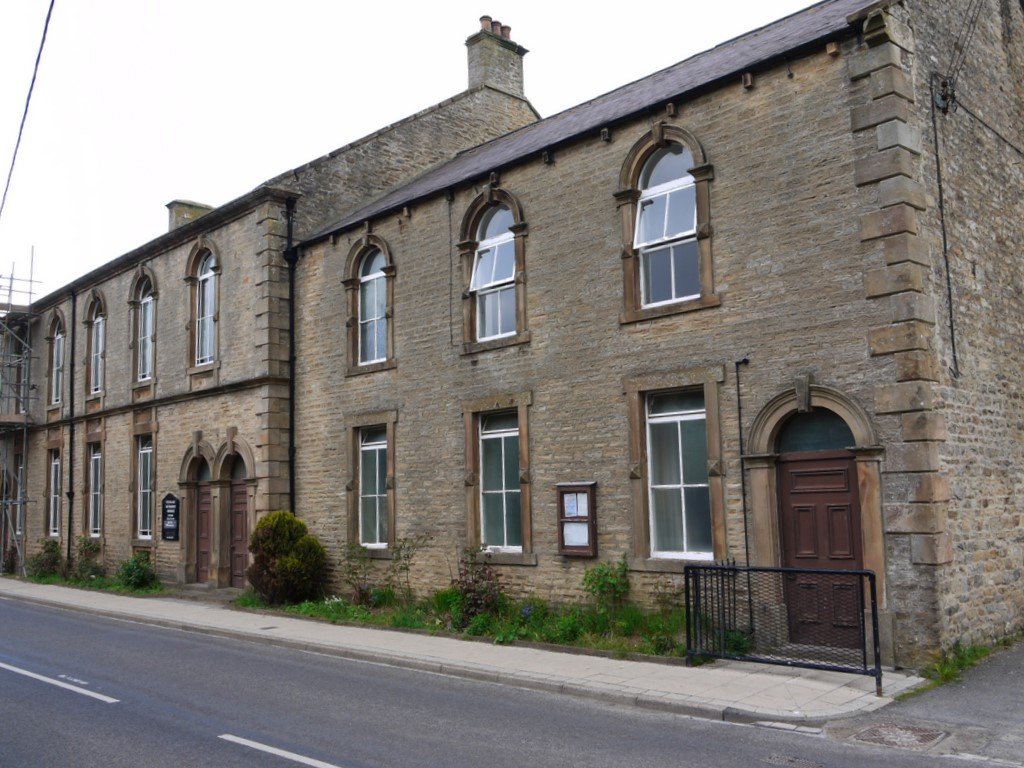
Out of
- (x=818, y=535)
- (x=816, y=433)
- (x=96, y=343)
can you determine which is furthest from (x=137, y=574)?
(x=816, y=433)

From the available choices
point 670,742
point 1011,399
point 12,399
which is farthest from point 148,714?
point 12,399

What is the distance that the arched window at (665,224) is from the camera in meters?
11.7

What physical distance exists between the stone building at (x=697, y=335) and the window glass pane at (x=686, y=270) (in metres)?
0.04

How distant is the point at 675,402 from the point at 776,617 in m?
3.03

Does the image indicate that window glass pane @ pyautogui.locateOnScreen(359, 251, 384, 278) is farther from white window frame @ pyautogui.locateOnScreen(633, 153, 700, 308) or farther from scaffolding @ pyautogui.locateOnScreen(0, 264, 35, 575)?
scaffolding @ pyautogui.locateOnScreen(0, 264, 35, 575)

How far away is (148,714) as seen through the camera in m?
8.21

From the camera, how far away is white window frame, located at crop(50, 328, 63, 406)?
85.6 ft

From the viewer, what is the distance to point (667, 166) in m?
12.4

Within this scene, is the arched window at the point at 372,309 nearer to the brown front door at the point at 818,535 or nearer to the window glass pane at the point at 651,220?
the window glass pane at the point at 651,220

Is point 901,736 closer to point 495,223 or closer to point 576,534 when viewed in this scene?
point 576,534

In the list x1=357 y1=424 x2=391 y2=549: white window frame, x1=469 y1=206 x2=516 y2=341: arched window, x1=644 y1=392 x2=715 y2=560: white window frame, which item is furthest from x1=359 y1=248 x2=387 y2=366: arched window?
x1=644 y1=392 x2=715 y2=560: white window frame

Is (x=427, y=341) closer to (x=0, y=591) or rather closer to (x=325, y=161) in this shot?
(x=325, y=161)

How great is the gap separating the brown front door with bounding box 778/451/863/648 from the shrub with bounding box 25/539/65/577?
20.2 meters

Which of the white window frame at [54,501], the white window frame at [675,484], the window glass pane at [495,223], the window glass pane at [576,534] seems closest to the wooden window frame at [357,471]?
the window glass pane at [495,223]
